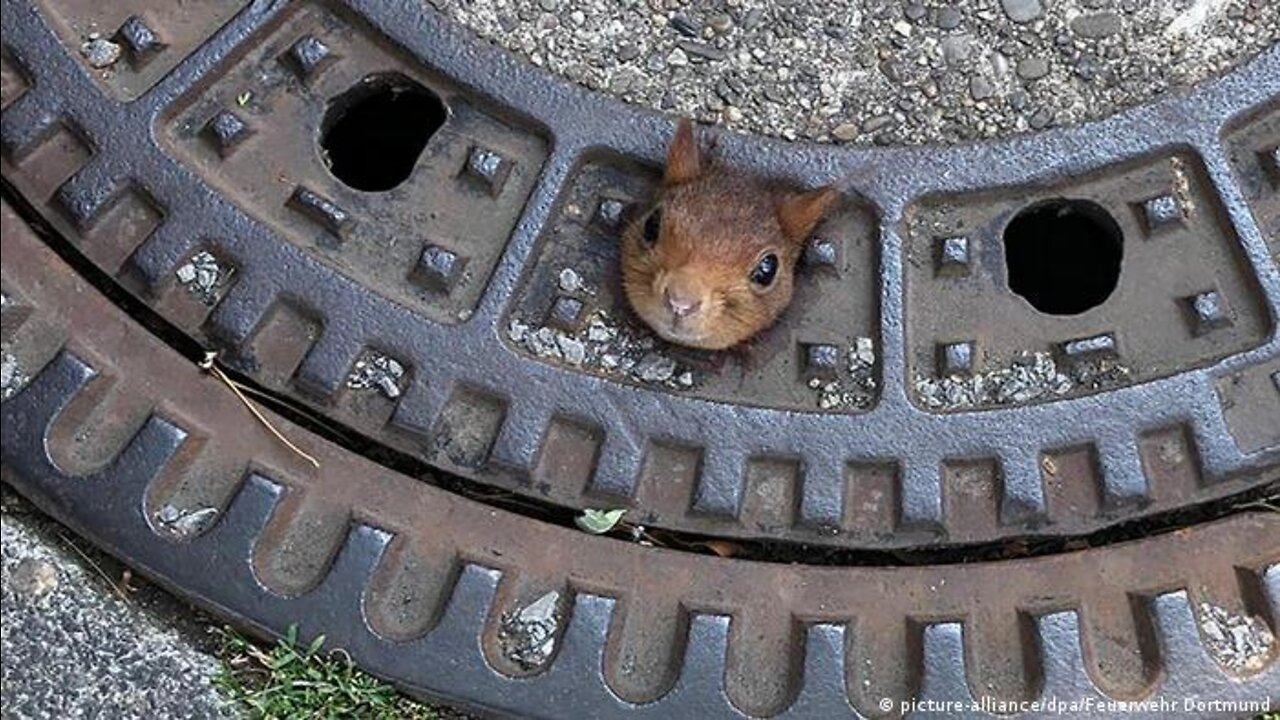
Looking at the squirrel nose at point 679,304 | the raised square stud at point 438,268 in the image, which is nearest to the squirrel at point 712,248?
the squirrel nose at point 679,304

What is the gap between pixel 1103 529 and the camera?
2.12m

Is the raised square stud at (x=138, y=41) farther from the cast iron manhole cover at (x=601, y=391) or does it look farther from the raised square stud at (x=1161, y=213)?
the raised square stud at (x=1161, y=213)

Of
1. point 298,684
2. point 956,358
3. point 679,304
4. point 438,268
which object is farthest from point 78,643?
point 956,358

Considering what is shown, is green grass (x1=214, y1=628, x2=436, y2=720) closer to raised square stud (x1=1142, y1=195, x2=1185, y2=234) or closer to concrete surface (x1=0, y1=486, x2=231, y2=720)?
concrete surface (x1=0, y1=486, x2=231, y2=720)

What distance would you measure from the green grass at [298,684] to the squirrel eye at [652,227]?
2.06ft

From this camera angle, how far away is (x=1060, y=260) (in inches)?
89.0

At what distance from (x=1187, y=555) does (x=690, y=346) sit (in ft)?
2.22

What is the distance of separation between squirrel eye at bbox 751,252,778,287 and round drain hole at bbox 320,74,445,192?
0.47 m

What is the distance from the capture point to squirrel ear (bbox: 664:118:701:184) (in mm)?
2034

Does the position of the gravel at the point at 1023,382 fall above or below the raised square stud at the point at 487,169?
below

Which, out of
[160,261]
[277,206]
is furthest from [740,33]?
[160,261]

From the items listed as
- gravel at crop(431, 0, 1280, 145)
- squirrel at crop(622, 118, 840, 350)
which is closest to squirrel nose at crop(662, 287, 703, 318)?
squirrel at crop(622, 118, 840, 350)

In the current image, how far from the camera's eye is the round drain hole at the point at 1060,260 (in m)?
2.22

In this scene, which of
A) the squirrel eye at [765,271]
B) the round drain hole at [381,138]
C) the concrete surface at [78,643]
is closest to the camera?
the concrete surface at [78,643]
